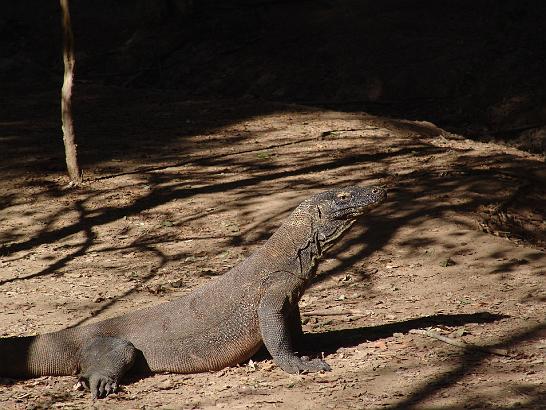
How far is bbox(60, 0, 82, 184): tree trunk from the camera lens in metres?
9.59

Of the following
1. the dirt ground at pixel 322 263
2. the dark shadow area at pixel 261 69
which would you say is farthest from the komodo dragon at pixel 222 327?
the dark shadow area at pixel 261 69

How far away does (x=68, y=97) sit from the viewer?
9.83m

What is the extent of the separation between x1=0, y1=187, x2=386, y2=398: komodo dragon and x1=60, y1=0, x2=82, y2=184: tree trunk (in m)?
5.25

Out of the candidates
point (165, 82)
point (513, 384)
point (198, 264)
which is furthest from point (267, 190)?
point (165, 82)

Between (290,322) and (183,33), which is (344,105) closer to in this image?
(183,33)

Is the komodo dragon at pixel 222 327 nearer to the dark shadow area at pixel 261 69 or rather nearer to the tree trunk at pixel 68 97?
the tree trunk at pixel 68 97

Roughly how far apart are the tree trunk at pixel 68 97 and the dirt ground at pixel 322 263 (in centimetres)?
30

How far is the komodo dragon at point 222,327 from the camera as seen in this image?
477 cm

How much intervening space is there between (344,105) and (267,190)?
278 inches

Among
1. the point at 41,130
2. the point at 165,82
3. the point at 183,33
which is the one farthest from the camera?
the point at 183,33

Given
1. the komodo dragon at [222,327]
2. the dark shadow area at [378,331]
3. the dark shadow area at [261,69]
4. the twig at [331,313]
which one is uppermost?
the dark shadow area at [261,69]

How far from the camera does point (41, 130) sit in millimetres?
13273

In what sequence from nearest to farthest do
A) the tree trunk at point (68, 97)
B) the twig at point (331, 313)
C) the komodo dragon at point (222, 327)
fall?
1. the komodo dragon at point (222, 327)
2. the twig at point (331, 313)
3. the tree trunk at point (68, 97)

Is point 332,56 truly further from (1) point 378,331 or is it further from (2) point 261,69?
(1) point 378,331
